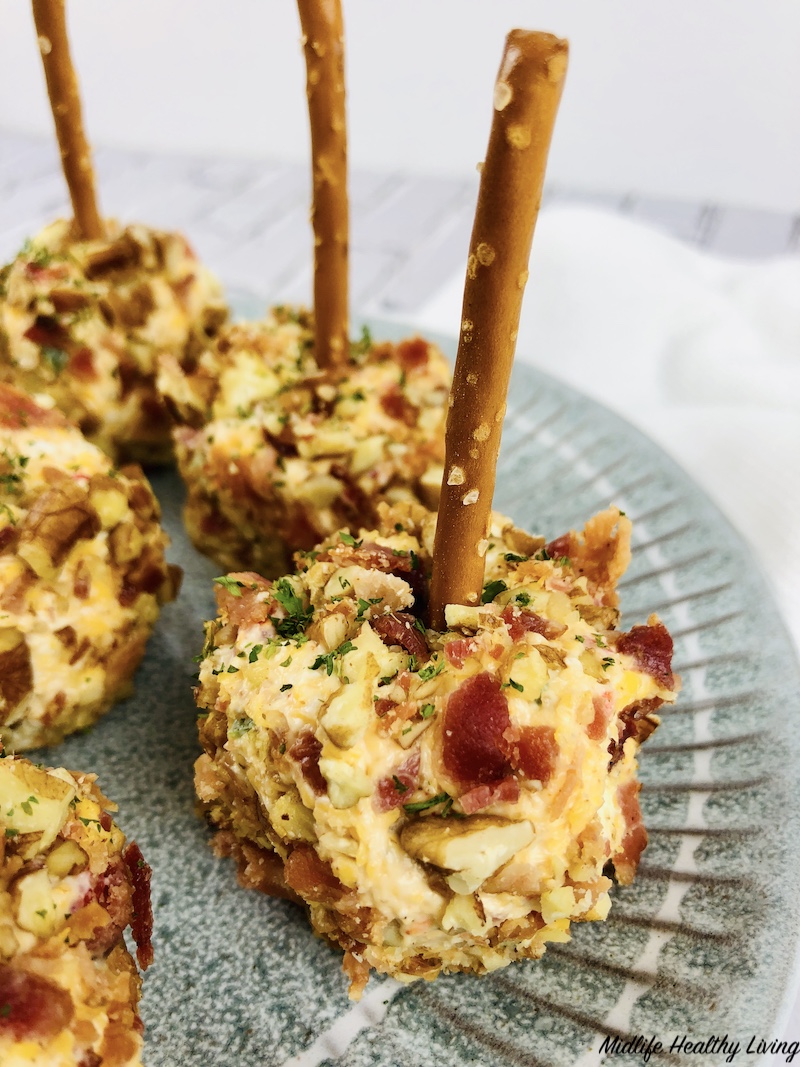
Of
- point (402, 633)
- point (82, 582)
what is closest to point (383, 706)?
point (402, 633)

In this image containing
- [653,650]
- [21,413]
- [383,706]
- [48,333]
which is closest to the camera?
[383,706]

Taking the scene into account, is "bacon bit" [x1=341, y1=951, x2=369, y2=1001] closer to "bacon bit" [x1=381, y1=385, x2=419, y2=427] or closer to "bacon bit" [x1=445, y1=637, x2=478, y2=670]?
"bacon bit" [x1=445, y1=637, x2=478, y2=670]

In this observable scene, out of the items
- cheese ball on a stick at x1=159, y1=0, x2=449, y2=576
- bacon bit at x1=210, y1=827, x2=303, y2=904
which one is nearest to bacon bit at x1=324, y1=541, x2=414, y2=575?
cheese ball on a stick at x1=159, y1=0, x2=449, y2=576

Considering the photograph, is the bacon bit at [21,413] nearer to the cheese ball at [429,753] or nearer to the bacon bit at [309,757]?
the cheese ball at [429,753]

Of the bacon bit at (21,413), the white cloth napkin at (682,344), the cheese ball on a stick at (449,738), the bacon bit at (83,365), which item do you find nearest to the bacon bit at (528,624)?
the cheese ball on a stick at (449,738)

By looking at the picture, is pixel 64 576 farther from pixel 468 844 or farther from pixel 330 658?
pixel 468 844

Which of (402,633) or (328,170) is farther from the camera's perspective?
(328,170)

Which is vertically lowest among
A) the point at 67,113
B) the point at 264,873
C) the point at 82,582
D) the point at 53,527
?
the point at 264,873
